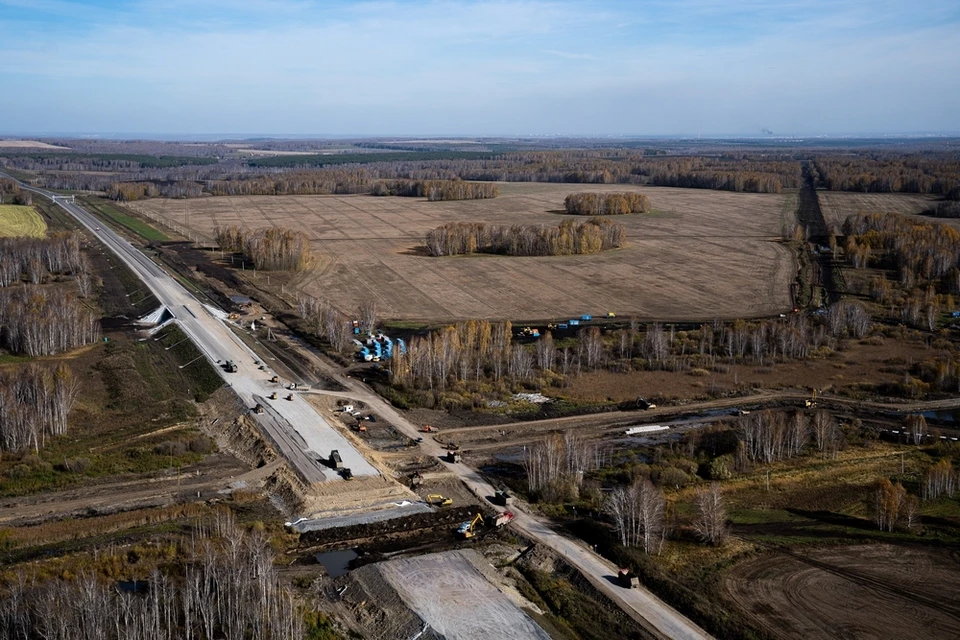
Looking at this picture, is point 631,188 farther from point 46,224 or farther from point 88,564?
point 88,564

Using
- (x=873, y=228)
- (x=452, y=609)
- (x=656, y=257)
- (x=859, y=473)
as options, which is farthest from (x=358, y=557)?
(x=873, y=228)

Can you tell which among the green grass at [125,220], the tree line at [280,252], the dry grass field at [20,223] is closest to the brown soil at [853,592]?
the tree line at [280,252]

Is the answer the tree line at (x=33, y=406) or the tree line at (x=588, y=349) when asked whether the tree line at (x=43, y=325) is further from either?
the tree line at (x=588, y=349)

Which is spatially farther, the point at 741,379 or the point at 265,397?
the point at 741,379

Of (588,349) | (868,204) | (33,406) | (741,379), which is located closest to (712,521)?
(741,379)

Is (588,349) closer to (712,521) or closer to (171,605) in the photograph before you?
(712,521)

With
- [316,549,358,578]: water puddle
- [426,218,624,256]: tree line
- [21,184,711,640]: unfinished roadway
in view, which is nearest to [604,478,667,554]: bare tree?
[21,184,711,640]: unfinished roadway

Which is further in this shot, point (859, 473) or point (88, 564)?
point (859, 473)
